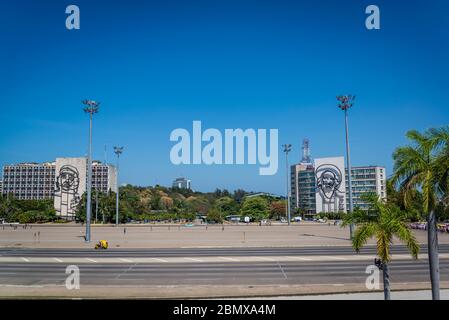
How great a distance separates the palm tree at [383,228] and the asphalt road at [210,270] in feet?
24.5

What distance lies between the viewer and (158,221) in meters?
110

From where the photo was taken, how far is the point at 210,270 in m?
23.7

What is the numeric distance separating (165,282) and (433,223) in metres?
13.5

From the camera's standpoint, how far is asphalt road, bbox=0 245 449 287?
20.3 m

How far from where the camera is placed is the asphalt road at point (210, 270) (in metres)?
20.3

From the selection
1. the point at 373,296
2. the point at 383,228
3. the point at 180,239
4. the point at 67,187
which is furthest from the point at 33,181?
the point at 383,228

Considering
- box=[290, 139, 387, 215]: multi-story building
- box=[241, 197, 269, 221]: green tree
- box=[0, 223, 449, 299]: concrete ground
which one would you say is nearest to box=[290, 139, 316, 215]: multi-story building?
box=[290, 139, 387, 215]: multi-story building

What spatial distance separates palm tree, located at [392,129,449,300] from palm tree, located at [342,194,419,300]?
549 mm

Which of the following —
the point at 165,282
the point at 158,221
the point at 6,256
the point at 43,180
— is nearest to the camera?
the point at 165,282

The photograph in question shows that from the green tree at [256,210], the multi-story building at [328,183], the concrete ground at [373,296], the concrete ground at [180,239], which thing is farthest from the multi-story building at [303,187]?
the concrete ground at [373,296]

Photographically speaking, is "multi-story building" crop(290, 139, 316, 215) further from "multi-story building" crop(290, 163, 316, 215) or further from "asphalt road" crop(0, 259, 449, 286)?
"asphalt road" crop(0, 259, 449, 286)

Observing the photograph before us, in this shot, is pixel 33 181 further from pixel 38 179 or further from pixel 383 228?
pixel 383 228
